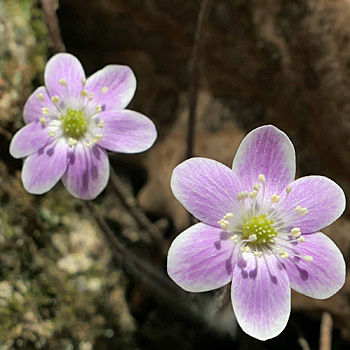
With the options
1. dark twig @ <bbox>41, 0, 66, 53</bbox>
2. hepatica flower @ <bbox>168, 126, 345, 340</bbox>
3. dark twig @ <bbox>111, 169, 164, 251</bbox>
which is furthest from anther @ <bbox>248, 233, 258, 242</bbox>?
dark twig @ <bbox>41, 0, 66, 53</bbox>

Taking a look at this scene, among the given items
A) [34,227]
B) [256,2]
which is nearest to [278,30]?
[256,2]

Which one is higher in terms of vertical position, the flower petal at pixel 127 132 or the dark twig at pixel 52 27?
the dark twig at pixel 52 27

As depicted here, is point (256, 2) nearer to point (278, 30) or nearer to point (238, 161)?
point (278, 30)

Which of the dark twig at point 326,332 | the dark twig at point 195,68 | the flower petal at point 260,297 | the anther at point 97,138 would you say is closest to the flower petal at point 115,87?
the anther at point 97,138

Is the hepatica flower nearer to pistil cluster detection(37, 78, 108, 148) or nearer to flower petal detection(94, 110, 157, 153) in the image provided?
flower petal detection(94, 110, 157, 153)

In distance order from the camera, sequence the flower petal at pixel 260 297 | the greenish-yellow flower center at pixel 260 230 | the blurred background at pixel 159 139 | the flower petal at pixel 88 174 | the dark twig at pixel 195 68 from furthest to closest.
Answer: the blurred background at pixel 159 139
the dark twig at pixel 195 68
the flower petal at pixel 88 174
the greenish-yellow flower center at pixel 260 230
the flower petal at pixel 260 297

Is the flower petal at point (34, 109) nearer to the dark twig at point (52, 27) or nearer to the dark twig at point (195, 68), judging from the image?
the dark twig at point (52, 27)

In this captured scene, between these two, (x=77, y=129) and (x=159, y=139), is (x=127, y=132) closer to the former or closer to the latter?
(x=77, y=129)
